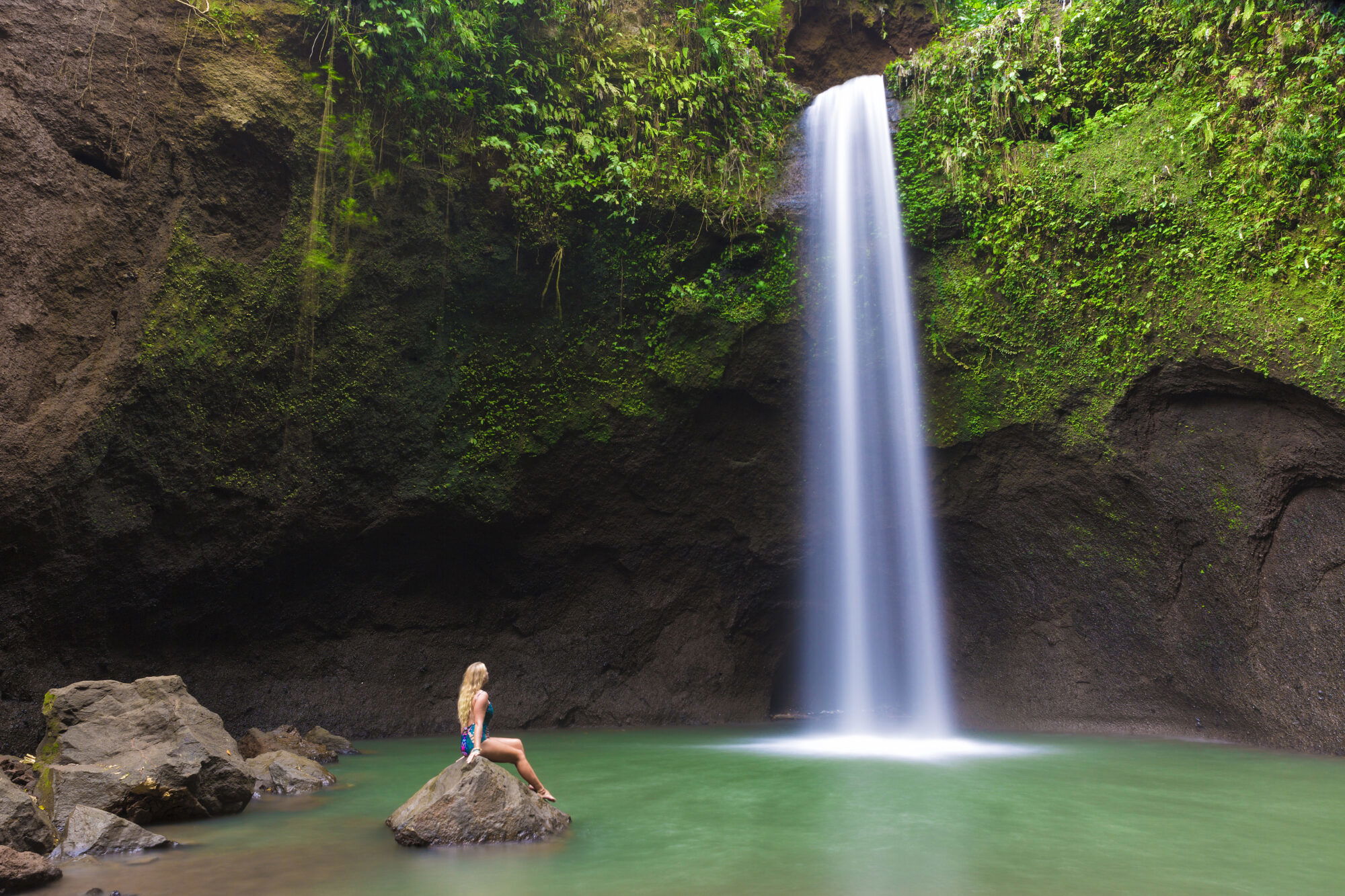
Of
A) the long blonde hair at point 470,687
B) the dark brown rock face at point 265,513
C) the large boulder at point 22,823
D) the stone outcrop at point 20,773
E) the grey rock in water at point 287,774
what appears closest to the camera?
the large boulder at point 22,823

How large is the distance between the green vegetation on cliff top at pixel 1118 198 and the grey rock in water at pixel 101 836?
28.7 ft

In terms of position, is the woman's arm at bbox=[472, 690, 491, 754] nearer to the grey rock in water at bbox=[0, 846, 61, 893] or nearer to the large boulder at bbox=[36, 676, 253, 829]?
the large boulder at bbox=[36, 676, 253, 829]

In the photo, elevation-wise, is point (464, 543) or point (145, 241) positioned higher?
point (145, 241)

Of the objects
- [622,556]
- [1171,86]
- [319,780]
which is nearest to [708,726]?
[622,556]

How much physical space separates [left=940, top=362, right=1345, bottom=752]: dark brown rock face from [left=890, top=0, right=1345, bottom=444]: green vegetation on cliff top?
1.47ft

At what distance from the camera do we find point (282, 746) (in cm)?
752

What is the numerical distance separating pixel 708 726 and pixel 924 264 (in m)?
6.48

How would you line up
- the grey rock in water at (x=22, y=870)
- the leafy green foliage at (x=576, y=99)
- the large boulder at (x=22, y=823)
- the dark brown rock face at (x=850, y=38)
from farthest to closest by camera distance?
the dark brown rock face at (x=850, y=38) < the leafy green foliage at (x=576, y=99) < the large boulder at (x=22, y=823) < the grey rock in water at (x=22, y=870)

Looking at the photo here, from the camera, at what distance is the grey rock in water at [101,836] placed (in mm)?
4344

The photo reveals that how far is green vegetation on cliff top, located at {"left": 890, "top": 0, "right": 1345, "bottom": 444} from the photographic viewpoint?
811 cm

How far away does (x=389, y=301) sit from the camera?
9.75 m

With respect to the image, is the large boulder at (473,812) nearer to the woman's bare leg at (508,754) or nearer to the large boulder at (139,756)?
the woman's bare leg at (508,754)

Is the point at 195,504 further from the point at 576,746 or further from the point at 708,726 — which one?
the point at 708,726

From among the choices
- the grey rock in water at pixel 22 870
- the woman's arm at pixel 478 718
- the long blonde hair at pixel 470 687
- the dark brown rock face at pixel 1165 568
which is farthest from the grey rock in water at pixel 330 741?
the dark brown rock face at pixel 1165 568
